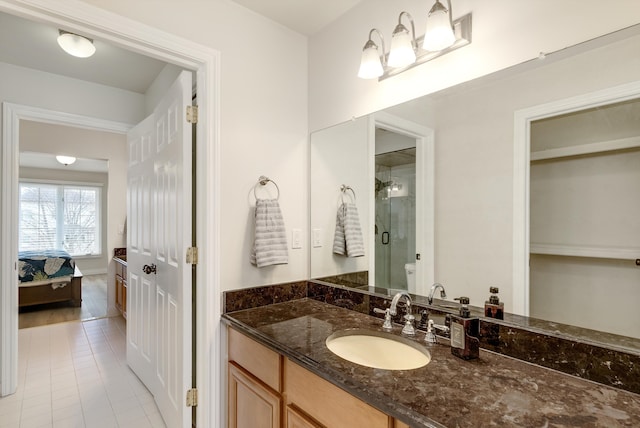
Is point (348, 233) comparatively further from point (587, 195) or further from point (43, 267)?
point (43, 267)

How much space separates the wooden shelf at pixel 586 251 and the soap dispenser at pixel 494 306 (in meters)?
0.20

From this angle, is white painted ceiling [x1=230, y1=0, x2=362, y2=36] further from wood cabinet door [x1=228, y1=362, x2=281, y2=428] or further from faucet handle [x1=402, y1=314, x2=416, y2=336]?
wood cabinet door [x1=228, y1=362, x2=281, y2=428]

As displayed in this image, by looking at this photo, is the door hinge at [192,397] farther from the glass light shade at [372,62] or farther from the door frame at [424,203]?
the glass light shade at [372,62]

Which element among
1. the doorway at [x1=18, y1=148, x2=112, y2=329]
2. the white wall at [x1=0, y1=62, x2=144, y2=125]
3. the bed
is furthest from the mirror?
the doorway at [x1=18, y1=148, x2=112, y2=329]

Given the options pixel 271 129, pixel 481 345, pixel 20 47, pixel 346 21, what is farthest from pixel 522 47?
pixel 20 47

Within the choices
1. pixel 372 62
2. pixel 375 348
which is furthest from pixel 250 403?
pixel 372 62

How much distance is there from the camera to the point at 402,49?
4.57 feet

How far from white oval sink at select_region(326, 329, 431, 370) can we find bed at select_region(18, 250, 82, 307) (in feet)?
16.4

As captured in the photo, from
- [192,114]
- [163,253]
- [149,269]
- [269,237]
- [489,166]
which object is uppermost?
[192,114]

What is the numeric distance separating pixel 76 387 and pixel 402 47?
10.5ft

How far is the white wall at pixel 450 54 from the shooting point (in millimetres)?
1047

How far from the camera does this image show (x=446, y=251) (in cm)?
143

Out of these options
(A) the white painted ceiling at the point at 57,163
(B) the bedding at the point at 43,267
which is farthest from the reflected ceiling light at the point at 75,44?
(A) the white painted ceiling at the point at 57,163

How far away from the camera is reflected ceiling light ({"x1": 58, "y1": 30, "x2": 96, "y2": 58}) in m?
2.05
